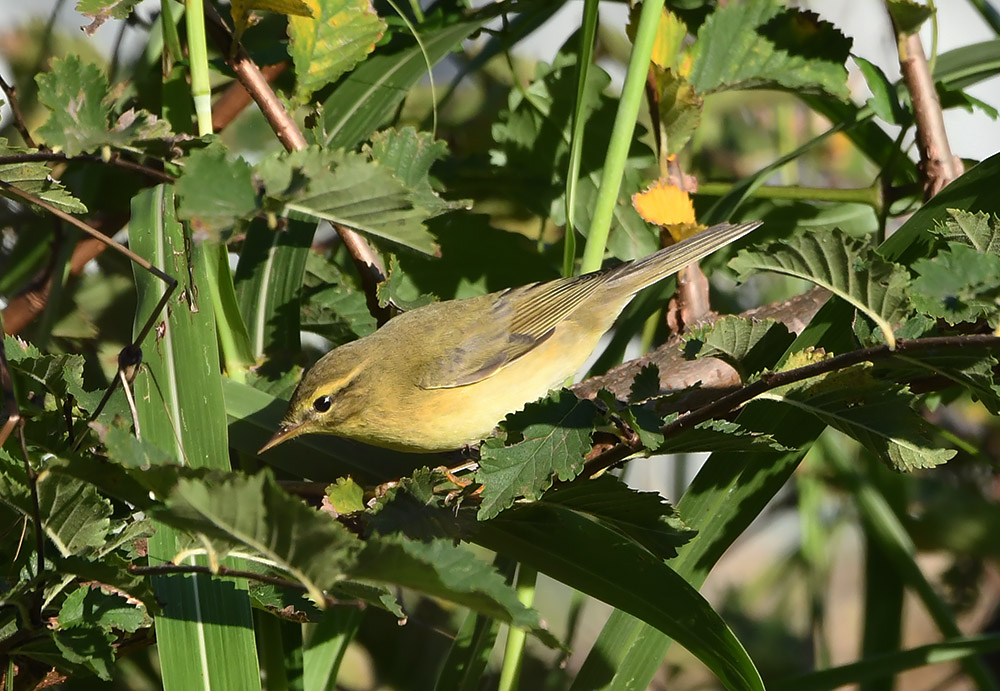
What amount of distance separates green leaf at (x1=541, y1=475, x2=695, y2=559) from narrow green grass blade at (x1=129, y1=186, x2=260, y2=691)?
0.50 m

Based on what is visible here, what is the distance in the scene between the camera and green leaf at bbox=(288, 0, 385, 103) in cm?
188

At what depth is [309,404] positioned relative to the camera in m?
1.92

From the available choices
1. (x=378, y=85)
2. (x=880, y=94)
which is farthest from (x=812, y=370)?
(x=378, y=85)

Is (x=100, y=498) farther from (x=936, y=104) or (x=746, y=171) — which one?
(x=746, y=171)

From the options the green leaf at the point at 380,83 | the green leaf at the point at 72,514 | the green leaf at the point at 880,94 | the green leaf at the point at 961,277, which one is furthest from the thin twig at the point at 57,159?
the green leaf at the point at 880,94

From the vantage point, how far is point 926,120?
2047mm

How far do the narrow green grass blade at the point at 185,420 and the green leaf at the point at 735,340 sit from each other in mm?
742

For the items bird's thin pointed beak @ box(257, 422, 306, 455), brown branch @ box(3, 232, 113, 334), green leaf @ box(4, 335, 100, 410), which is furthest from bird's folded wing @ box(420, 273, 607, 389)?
green leaf @ box(4, 335, 100, 410)

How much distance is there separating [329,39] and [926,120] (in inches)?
50.0

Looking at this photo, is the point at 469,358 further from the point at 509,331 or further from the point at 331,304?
the point at 331,304

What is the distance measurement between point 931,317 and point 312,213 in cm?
82

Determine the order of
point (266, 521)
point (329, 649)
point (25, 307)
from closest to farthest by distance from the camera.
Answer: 1. point (266, 521)
2. point (329, 649)
3. point (25, 307)

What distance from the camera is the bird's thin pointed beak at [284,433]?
182cm

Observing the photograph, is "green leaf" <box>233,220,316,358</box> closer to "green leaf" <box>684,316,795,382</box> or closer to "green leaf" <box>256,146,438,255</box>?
"green leaf" <box>256,146,438,255</box>
